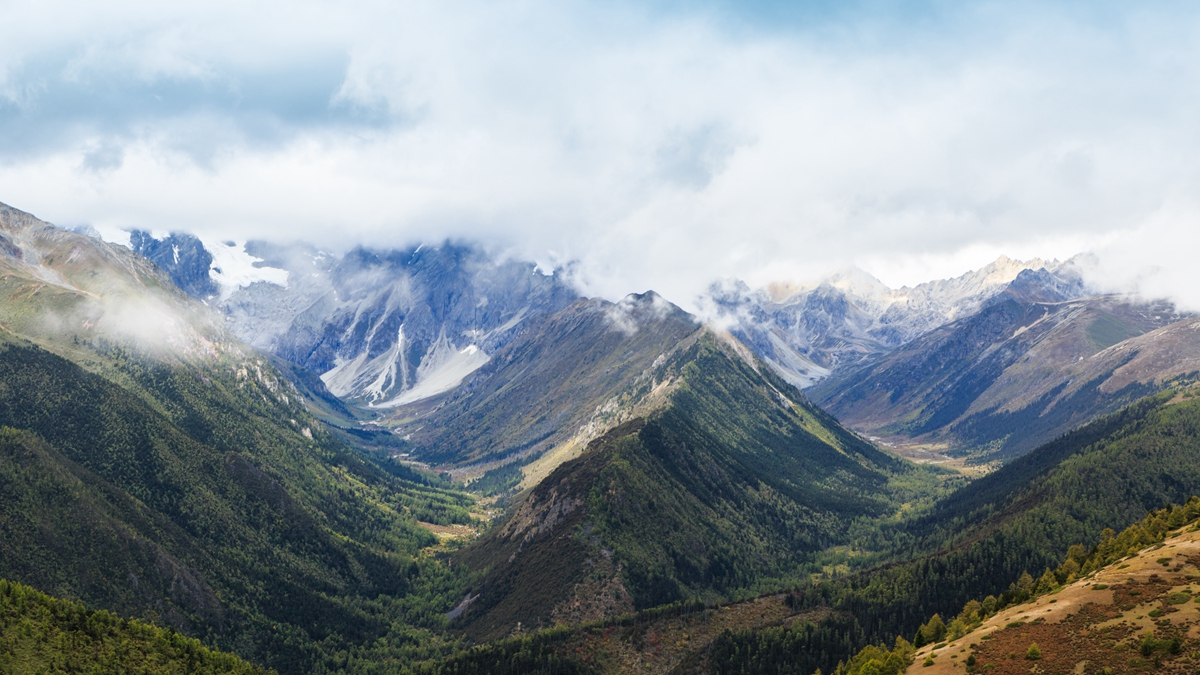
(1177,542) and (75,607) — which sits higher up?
(75,607)

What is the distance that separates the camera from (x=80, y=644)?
166 metres

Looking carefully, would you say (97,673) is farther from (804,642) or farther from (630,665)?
(804,642)

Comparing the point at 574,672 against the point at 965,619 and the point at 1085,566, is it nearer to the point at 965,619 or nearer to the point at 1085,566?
the point at 965,619

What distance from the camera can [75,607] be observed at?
17875cm

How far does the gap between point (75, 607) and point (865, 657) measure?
597ft

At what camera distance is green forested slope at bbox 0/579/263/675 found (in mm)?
155500

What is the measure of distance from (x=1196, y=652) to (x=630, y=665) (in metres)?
133

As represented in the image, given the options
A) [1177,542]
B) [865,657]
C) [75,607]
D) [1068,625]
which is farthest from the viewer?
[75,607]

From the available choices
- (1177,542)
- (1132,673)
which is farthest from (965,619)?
(1132,673)

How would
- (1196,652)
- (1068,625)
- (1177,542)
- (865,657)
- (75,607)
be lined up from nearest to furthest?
1. (1196,652)
2. (1068,625)
3. (1177,542)
4. (865,657)
5. (75,607)

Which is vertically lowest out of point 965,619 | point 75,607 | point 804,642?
point 804,642

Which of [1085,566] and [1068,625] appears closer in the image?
[1068,625]

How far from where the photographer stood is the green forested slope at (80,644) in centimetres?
15550

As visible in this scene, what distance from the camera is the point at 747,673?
18525 cm
